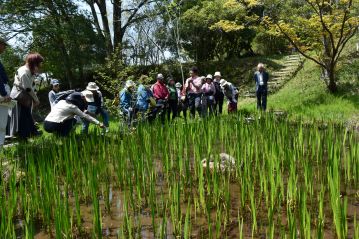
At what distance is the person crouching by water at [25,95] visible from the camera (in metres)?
5.02

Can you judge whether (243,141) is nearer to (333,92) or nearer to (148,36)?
(333,92)

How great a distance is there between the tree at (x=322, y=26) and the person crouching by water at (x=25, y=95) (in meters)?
7.71

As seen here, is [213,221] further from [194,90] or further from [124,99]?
→ [194,90]

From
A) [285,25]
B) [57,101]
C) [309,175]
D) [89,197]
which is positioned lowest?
[89,197]

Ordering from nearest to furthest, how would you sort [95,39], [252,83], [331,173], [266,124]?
[331,173], [266,124], [95,39], [252,83]

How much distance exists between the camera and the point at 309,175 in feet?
9.86

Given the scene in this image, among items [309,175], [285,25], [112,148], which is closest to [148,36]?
[285,25]

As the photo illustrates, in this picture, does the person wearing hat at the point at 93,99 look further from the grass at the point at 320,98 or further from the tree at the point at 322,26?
the tree at the point at 322,26

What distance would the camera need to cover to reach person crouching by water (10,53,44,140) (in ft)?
16.5

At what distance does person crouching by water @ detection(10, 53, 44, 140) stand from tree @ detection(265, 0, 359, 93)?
7709 millimetres

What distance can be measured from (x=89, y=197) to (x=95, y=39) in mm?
13372

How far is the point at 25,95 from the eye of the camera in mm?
5129

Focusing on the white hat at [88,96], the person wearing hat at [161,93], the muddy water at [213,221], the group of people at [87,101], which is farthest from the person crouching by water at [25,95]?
the person wearing hat at [161,93]

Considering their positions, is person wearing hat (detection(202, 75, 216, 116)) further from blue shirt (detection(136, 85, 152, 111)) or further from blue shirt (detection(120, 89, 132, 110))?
blue shirt (detection(120, 89, 132, 110))
